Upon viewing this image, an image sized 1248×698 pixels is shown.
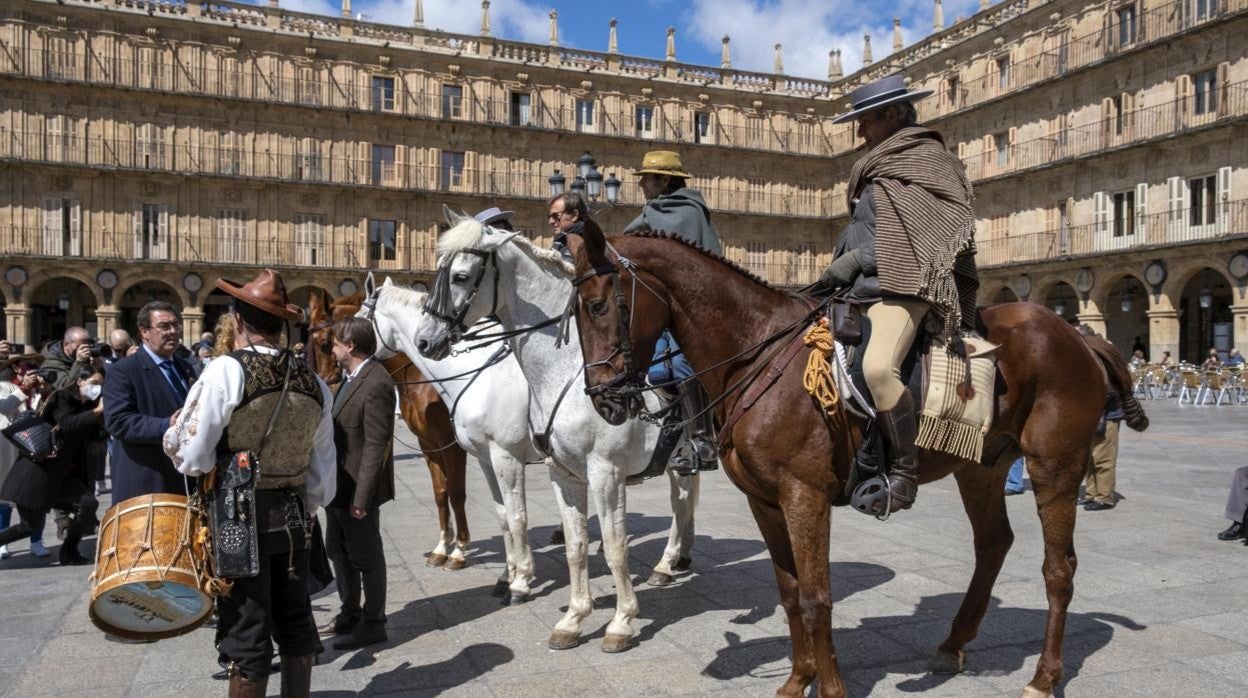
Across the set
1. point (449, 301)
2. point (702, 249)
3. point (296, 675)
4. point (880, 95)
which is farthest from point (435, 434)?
point (880, 95)

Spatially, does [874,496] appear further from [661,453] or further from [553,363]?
[553,363]

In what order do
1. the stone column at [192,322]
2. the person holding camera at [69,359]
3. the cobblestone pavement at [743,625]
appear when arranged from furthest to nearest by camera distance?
the stone column at [192,322] → the person holding camera at [69,359] → the cobblestone pavement at [743,625]

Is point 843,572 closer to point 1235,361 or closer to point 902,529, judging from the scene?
point 902,529

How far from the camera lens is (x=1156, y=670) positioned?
367cm

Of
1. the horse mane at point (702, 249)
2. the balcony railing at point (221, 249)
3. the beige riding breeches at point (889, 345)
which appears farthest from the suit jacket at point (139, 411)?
the balcony railing at point (221, 249)

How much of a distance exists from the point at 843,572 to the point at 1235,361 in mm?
22090

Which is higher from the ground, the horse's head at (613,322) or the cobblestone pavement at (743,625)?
the horse's head at (613,322)

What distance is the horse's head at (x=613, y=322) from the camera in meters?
3.09

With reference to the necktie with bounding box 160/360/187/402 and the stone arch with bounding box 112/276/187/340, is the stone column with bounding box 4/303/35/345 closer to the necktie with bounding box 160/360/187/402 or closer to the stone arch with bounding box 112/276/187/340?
the stone arch with bounding box 112/276/187/340

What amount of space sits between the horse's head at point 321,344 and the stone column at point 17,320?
27.6 m

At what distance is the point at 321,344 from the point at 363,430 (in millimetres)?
2020

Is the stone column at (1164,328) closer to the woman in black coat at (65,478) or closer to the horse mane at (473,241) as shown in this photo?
the horse mane at (473,241)

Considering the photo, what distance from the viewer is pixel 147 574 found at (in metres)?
2.74

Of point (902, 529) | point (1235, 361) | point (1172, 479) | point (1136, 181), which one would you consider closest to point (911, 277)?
point (902, 529)
